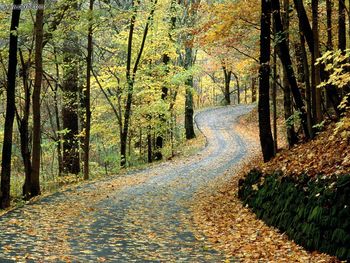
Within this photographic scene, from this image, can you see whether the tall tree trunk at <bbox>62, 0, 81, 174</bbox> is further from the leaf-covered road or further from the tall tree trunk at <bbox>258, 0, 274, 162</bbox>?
the tall tree trunk at <bbox>258, 0, 274, 162</bbox>

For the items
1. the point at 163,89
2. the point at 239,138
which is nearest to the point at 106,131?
the point at 163,89

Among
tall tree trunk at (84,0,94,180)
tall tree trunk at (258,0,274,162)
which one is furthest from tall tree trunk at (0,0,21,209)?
tall tree trunk at (258,0,274,162)

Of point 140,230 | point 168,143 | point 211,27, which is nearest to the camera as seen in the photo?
point 140,230

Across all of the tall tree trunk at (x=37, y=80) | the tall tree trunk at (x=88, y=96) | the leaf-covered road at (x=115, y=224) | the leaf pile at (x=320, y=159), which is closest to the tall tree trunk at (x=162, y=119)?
the leaf-covered road at (x=115, y=224)

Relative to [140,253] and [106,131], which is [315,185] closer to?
[140,253]

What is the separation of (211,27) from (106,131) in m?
11.6

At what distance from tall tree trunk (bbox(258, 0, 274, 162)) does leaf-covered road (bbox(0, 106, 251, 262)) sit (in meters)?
3.36

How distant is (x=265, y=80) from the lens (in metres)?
15.4

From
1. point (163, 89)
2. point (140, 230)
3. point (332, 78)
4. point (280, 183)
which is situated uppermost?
point (163, 89)

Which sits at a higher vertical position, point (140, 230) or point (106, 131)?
point (106, 131)

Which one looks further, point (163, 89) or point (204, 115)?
point (204, 115)

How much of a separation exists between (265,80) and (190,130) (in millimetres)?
18223

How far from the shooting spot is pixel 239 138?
3303 centimetres

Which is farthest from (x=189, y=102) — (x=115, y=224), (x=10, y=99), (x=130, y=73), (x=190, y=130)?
(x=115, y=224)
